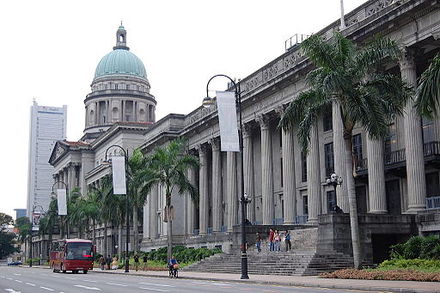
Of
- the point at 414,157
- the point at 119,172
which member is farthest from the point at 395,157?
the point at 119,172

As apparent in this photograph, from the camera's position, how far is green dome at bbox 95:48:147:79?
5463 inches

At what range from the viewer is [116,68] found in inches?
5458

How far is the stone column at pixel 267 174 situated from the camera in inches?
2167

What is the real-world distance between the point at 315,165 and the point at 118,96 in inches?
3611

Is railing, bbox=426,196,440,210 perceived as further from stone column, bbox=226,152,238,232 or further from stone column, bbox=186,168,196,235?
stone column, bbox=186,168,196,235

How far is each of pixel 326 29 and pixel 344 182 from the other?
483 inches

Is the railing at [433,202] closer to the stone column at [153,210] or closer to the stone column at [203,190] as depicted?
the stone column at [203,190]

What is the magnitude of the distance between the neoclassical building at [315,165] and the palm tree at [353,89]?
286 cm

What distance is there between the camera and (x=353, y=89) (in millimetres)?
31875

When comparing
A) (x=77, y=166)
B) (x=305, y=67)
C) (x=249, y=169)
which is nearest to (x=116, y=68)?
(x=77, y=166)

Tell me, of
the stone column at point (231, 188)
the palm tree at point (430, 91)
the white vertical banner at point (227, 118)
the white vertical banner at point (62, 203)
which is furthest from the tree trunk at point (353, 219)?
the white vertical banner at point (62, 203)

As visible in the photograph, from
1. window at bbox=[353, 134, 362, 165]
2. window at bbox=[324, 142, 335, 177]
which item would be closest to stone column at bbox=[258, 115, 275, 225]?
window at bbox=[324, 142, 335, 177]

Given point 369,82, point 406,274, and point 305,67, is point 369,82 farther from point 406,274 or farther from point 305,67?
point 305,67

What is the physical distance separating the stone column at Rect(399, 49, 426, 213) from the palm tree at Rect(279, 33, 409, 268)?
4251 millimetres
